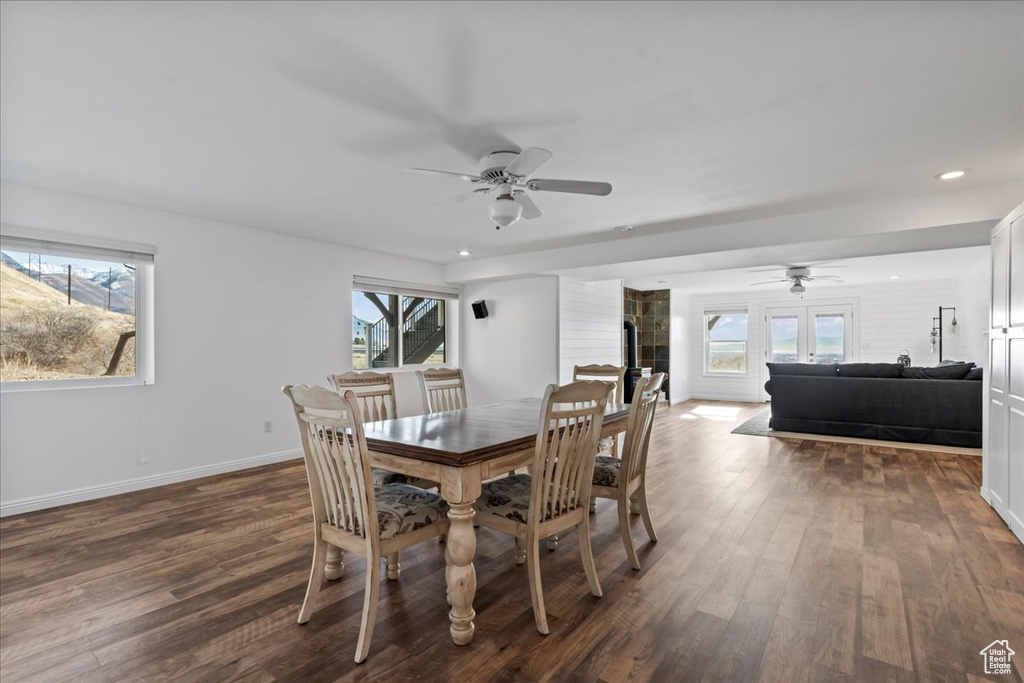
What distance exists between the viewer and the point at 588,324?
7.07 meters

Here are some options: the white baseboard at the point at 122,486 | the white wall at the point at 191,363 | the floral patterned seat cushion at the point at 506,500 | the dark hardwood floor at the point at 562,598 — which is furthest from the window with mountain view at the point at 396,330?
the floral patterned seat cushion at the point at 506,500

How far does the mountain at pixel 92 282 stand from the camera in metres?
3.72

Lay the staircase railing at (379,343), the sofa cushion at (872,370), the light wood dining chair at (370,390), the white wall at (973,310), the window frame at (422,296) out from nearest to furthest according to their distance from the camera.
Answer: the light wood dining chair at (370,390), the sofa cushion at (872,370), the window frame at (422,296), the staircase railing at (379,343), the white wall at (973,310)

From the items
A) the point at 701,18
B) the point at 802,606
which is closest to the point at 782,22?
the point at 701,18

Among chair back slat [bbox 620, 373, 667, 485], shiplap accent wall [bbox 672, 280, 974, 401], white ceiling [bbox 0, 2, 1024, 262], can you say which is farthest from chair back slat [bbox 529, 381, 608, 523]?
shiplap accent wall [bbox 672, 280, 974, 401]

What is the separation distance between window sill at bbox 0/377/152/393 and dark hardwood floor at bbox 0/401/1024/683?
90cm

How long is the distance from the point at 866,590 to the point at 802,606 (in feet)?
1.34

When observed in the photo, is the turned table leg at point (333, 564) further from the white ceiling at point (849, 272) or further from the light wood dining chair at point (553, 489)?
the white ceiling at point (849, 272)

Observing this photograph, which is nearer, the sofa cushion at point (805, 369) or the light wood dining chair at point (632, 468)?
the light wood dining chair at point (632, 468)

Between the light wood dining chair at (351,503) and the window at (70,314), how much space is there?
3042 mm

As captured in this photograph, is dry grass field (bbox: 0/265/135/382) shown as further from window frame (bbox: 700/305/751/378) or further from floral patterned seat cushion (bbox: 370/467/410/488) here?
window frame (bbox: 700/305/751/378)

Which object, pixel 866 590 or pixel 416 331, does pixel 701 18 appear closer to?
pixel 866 590

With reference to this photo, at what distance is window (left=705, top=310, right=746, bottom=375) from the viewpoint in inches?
399

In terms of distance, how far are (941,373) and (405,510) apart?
6.34 m
